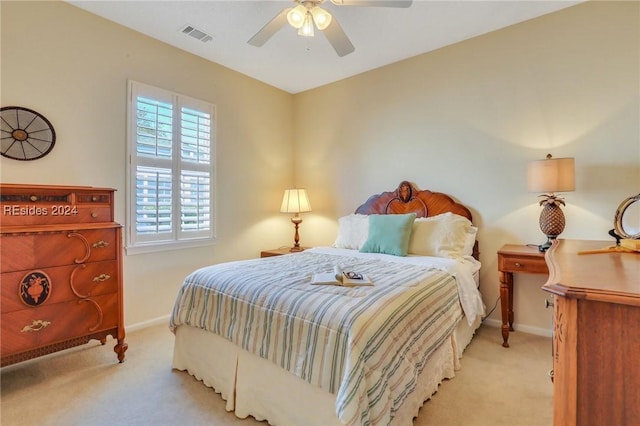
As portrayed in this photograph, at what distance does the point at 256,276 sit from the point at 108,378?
127cm

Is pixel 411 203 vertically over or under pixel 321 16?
under

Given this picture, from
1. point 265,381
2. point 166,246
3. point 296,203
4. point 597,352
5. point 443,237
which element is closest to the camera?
point 597,352

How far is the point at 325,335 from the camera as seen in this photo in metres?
1.45

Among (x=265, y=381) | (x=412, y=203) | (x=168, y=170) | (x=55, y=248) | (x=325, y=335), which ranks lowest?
(x=265, y=381)

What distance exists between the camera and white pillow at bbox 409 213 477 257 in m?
2.85

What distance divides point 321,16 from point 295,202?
7.72 feet

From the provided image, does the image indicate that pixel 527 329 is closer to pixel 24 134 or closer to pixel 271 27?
pixel 271 27

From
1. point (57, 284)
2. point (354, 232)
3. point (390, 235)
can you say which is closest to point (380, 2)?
point (390, 235)

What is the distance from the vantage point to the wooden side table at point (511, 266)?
245 centimetres

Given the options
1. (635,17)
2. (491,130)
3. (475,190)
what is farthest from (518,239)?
(635,17)

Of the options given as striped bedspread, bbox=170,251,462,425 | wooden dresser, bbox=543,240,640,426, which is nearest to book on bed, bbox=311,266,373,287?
striped bedspread, bbox=170,251,462,425

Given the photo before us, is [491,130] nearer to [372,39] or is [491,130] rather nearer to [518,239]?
[518,239]

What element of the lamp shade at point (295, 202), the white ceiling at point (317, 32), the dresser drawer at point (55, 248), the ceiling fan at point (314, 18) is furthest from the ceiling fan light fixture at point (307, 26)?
the lamp shade at point (295, 202)

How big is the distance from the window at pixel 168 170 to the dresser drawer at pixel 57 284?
0.66 metres
